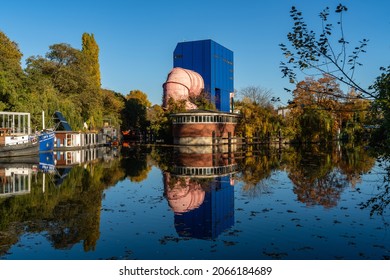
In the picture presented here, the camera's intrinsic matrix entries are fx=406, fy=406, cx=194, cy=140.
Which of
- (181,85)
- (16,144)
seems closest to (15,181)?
(16,144)

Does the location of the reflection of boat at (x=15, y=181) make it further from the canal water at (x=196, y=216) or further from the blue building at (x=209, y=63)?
the blue building at (x=209, y=63)

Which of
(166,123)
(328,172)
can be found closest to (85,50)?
(166,123)

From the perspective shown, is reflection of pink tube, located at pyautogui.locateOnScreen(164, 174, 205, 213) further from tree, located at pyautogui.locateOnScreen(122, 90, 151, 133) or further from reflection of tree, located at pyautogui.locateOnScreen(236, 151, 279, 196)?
tree, located at pyautogui.locateOnScreen(122, 90, 151, 133)

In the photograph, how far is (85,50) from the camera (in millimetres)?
67812

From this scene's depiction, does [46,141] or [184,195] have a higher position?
[46,141]

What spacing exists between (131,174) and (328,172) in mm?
10680

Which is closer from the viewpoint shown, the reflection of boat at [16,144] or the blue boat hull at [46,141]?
the reflection of boat at [16,144]

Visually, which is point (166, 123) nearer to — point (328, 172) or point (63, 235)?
point (328, 172)

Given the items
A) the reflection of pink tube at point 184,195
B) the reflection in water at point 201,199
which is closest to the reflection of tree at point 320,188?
the reflection in water at point 201,199

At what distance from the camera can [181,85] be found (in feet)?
192

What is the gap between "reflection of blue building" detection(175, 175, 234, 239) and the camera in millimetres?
9922

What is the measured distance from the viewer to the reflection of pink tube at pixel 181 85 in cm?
5838

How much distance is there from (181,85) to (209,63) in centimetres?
778

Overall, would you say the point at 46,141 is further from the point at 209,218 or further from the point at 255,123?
the point at 209,218
